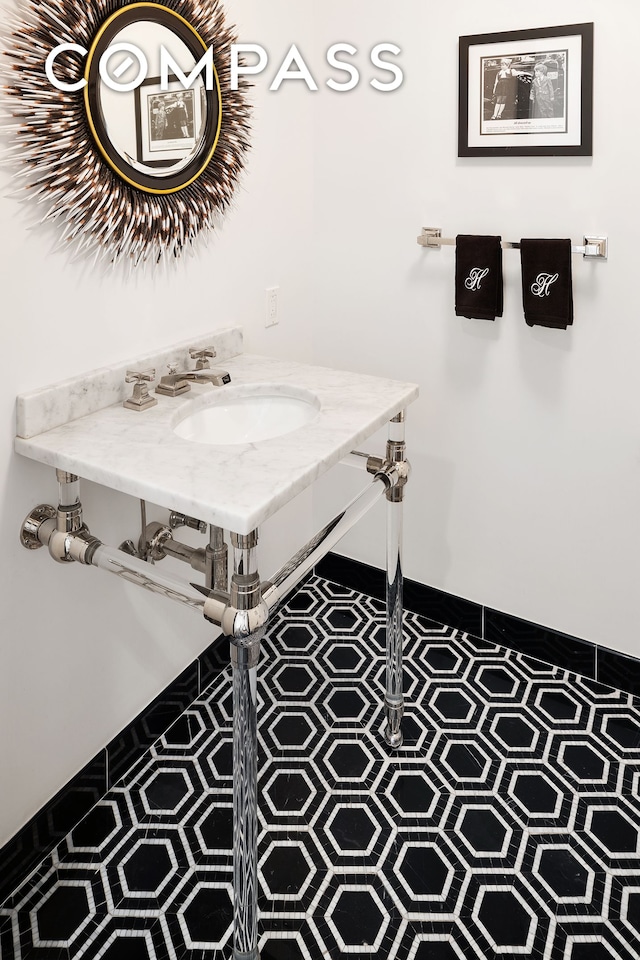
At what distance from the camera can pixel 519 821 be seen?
1681 millimetres

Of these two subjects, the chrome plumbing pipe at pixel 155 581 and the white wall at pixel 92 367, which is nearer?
the chrome plumbing pipe at pixel 155 581

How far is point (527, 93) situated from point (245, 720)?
5.08ft

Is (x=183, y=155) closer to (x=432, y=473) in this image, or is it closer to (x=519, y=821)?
(x=432, y=473)

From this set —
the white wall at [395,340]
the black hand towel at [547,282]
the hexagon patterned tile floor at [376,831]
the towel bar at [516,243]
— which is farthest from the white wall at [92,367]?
the black hand towel at [547,282]

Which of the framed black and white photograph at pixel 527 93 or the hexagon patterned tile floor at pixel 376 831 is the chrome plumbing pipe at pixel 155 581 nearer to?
the hexagon patterned tile floor at pixel 376 831

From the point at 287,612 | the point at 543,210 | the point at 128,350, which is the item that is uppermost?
the point at 543,210

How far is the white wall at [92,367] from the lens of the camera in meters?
1.41

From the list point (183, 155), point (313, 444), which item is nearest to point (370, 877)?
point (313, 444)

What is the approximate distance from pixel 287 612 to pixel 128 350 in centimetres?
109

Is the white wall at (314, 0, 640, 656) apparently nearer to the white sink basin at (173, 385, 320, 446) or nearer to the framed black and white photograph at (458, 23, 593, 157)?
the framed black and white photograph at (458, 23, 593, 157)

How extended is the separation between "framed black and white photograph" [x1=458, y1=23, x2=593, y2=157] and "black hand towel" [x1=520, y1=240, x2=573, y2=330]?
22cm

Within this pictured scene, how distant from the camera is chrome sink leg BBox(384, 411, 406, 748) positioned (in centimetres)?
174

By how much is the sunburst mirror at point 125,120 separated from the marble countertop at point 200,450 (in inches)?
12.9

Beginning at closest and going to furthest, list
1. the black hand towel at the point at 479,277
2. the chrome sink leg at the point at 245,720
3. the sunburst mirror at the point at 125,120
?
the chrome sink leg at the point at 245,720 < the sunburst mirror at the point at 125,120 < the black hand towel at the point at 479,277
